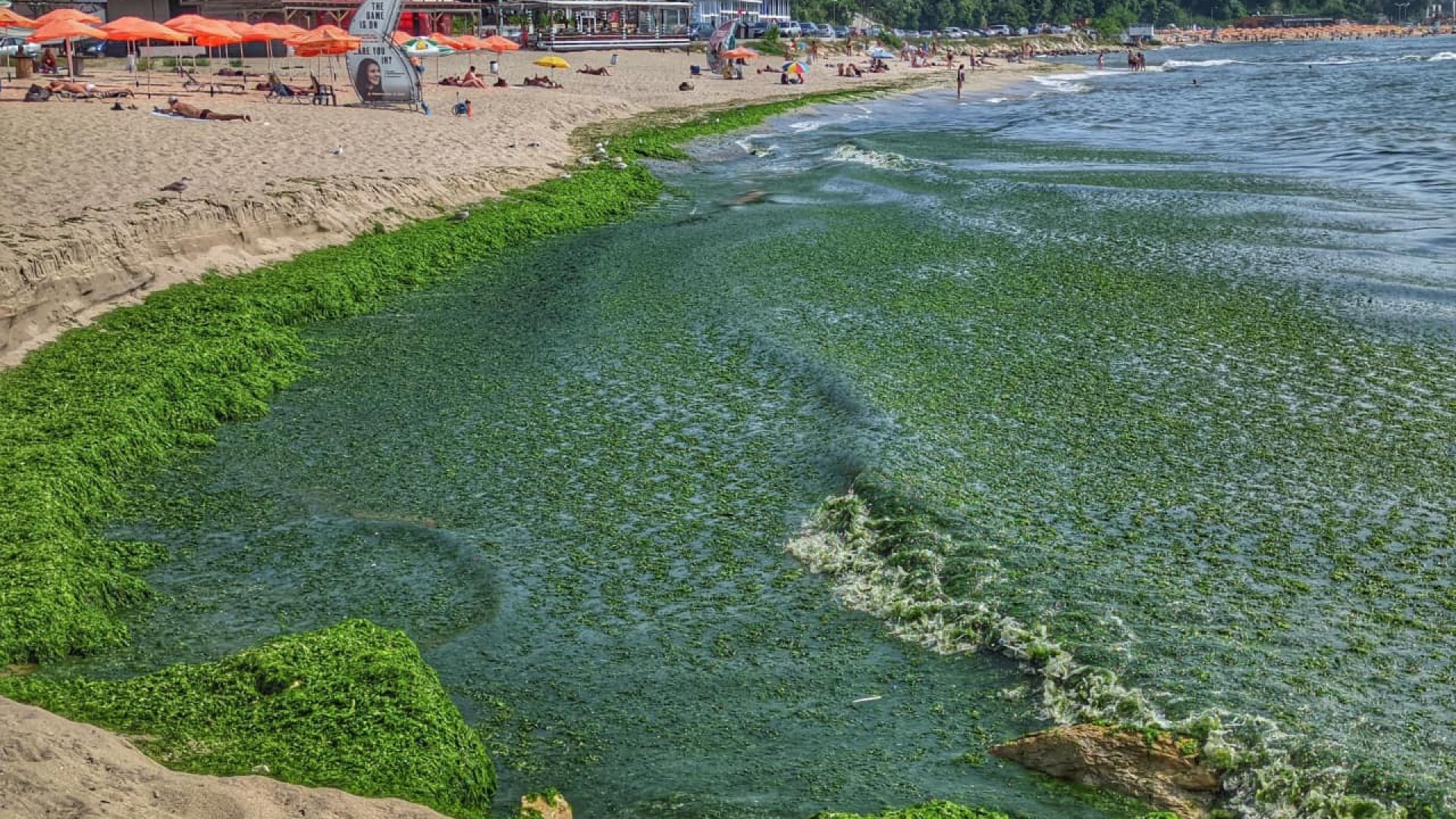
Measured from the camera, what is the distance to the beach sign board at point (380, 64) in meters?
40.0

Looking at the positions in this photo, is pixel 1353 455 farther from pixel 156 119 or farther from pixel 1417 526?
pixel 156 119

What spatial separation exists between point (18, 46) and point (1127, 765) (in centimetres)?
4983

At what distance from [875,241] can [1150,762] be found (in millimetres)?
18053

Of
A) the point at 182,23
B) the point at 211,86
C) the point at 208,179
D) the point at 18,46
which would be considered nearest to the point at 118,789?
the point at 208,179

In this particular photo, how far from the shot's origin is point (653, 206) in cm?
3114

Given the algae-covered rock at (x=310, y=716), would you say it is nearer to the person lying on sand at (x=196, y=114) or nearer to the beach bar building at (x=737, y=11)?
the person lying on sand at (x=196, y=114)

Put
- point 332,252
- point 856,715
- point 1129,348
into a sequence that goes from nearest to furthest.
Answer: point 856,715 → point 1129,348 → point 332,252

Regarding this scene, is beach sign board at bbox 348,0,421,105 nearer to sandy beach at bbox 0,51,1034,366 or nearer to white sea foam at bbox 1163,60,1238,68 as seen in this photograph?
sandy beach at bbox 0,51,1034,366

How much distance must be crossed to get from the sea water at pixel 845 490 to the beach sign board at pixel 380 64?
17996mm

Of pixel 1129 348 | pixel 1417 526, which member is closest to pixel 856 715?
pixel 1417 526

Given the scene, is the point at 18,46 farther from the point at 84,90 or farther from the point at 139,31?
the point at 84,90

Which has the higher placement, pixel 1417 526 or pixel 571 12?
pixel 571 12

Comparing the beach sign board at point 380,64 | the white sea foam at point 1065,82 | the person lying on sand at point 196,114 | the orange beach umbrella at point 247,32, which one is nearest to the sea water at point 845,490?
the person lying on sand at point 196,114

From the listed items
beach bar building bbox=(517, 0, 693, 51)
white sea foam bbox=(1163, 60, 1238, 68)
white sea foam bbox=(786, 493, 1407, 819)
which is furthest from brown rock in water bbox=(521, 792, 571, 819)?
white sea foam bbox=(1163, 60, 1238, 68)
